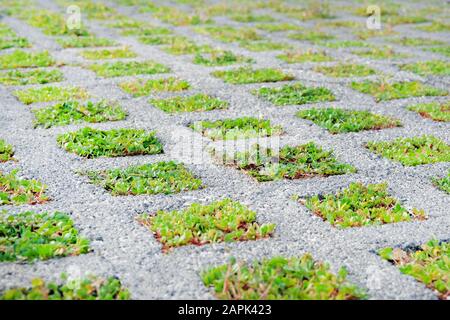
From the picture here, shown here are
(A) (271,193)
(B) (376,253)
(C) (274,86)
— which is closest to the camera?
(B) (376,253)

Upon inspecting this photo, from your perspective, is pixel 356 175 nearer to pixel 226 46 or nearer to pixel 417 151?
pixel 417 151

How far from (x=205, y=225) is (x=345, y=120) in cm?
313

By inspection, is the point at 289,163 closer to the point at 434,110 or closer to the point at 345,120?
the point at 345,120

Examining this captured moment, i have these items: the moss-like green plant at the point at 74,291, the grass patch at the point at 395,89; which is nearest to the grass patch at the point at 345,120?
the grass patch at the point at 395,89

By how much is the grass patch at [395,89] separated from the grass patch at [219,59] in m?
2.11

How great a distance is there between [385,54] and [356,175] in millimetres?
5711

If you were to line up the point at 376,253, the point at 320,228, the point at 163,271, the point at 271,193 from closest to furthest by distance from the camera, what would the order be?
the point at 163,271, the point at 376,253, the point at 320,228, the point at 271,193

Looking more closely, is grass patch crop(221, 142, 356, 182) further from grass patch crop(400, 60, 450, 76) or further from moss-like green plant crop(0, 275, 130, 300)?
grass patch crop(400, 60, 450, 76)

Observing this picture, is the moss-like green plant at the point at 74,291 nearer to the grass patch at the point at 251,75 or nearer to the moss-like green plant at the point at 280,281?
the moss-like green plant at the point at 280,281

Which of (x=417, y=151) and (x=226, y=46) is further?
(x=226, y=46)

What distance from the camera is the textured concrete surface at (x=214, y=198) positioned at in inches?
162

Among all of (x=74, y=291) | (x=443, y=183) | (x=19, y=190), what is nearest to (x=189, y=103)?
(x=19, y=190)

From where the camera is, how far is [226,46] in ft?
38.5
